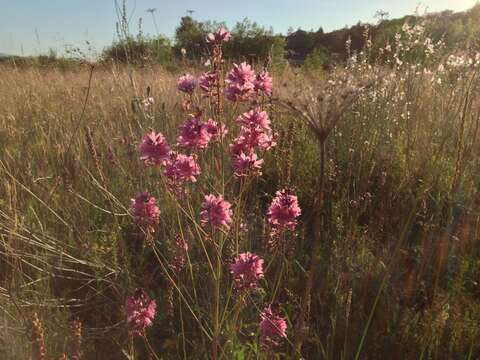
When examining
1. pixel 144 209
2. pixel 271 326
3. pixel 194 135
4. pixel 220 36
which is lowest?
pixel 271 326

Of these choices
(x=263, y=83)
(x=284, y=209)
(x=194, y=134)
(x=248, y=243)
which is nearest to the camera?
(x=284, y=209)

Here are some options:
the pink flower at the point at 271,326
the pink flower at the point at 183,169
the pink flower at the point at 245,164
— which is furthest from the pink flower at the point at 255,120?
the pink flower at the point at 271,326

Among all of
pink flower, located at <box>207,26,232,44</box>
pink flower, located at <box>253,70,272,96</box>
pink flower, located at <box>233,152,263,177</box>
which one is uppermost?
pink flower, located at <box>207,26,232,44</box>

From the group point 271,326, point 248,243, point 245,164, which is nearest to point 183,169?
point 245,164

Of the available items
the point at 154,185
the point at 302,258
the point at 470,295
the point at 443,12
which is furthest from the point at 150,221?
the point at 443,12

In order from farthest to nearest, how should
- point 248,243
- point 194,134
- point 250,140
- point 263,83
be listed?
point 248,243 → point 263,83 → point 250,140 → point 194,134

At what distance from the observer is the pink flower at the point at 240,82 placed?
160 centimetres

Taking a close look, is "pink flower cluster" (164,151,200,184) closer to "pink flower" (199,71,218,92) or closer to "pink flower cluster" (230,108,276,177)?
"pink flower cluster" (230,108,276,177)

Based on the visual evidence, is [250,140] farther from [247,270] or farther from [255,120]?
[247,270]

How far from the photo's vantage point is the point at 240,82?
5.27 ft

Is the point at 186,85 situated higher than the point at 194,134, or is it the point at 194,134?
the point at 186,85

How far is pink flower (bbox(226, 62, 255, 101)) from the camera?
1.60m

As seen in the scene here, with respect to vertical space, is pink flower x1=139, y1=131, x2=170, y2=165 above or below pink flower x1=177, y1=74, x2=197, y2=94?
below

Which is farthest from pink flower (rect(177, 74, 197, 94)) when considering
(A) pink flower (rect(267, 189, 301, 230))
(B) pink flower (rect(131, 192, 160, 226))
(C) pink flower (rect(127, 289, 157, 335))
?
(C) pink flower (rect(127, 289, 157, 335))
